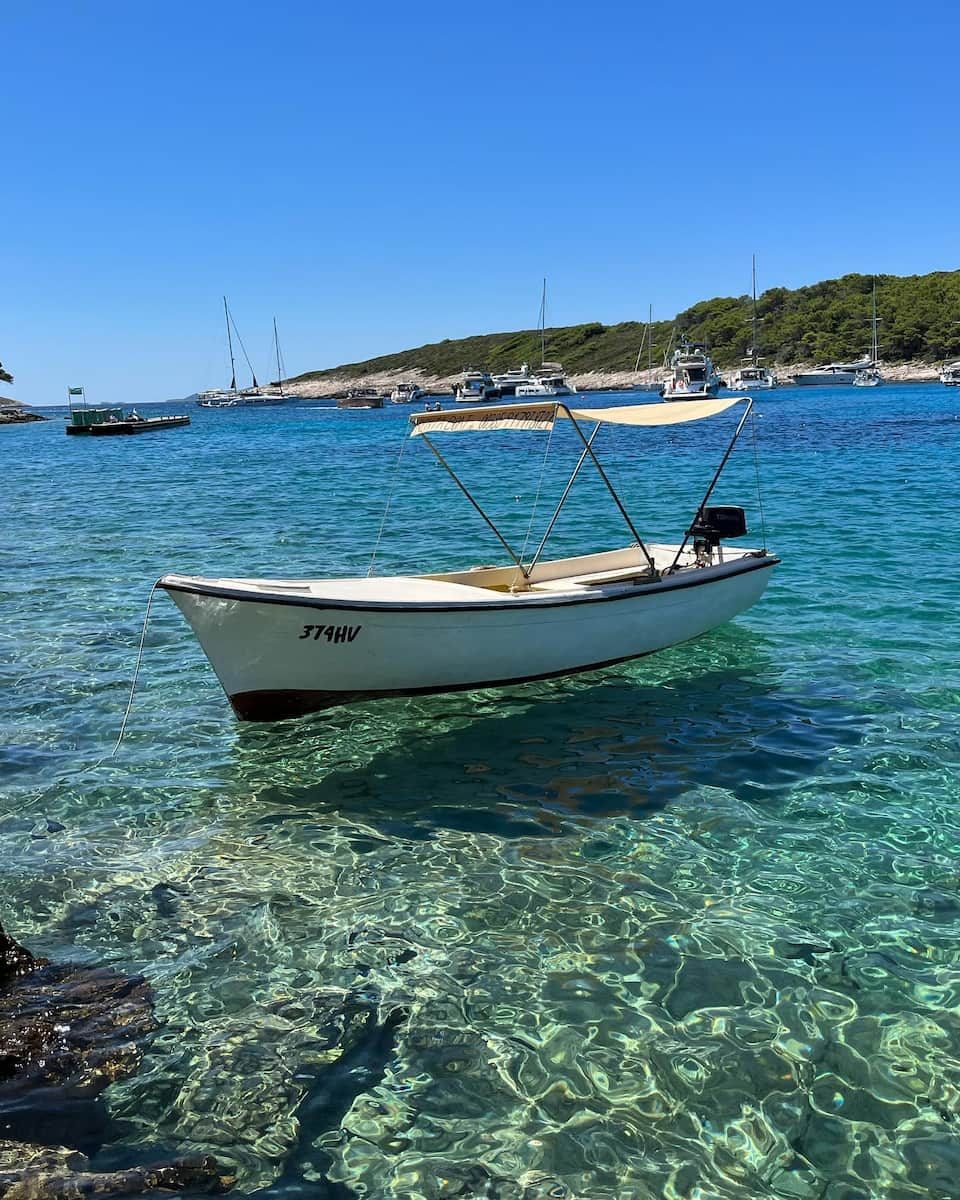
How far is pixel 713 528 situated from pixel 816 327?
14223 cm

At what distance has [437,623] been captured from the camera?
9.50 m

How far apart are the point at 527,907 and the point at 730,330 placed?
15768 centimetres

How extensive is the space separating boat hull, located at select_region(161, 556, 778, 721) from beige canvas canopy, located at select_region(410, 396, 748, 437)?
1.98 meters

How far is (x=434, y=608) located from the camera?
934 centimetres

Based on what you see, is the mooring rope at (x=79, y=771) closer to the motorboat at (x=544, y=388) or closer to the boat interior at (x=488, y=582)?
the boat interior at (x=488, y=582)

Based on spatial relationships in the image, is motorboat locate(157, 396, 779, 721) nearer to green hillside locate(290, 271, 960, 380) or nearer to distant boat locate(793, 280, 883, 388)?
distant boat locate(793, 280, 883, 388)

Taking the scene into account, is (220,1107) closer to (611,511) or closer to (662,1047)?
(662,1047)

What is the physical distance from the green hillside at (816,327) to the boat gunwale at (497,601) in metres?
124

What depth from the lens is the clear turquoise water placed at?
455 cm

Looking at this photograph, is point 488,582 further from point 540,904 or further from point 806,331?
point 806,331

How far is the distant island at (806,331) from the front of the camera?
124 meters

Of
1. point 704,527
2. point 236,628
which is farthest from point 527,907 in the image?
point 704,527

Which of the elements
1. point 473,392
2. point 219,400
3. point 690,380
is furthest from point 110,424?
point 219,400

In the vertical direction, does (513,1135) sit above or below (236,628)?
below
